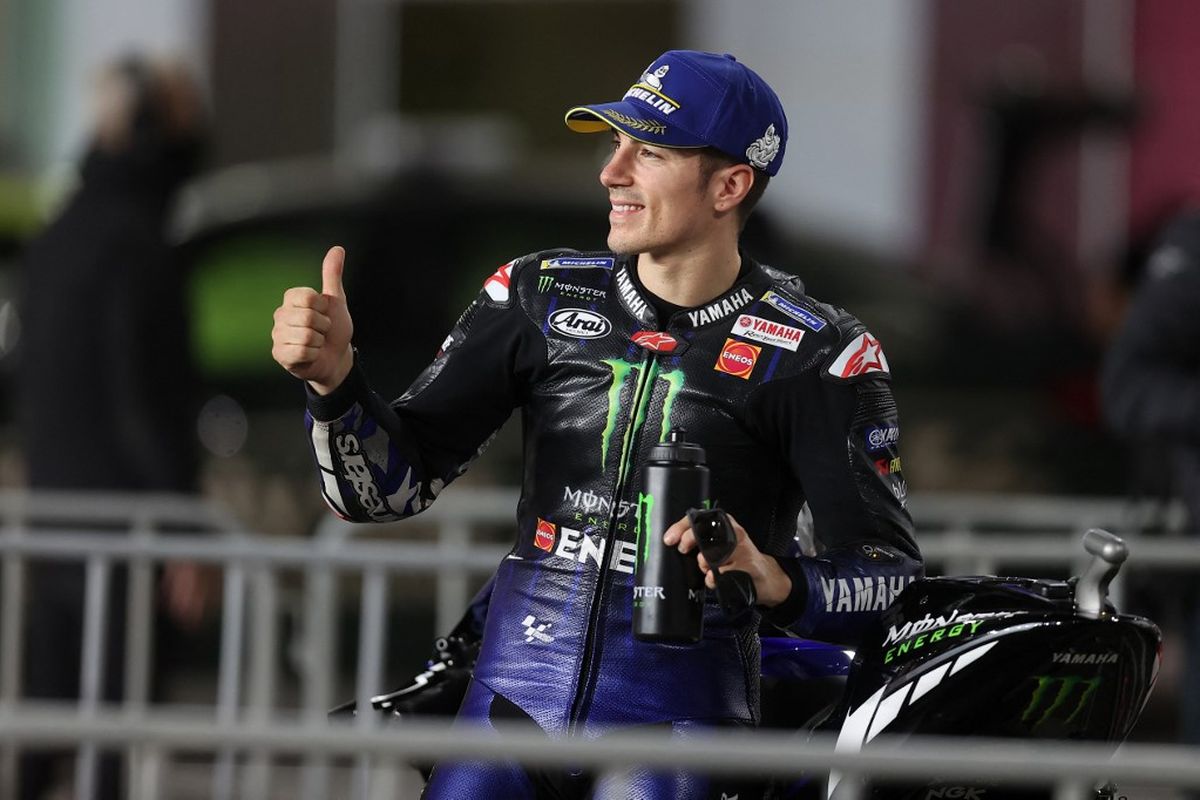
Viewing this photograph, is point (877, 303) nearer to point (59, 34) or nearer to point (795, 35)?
point (795, 35)

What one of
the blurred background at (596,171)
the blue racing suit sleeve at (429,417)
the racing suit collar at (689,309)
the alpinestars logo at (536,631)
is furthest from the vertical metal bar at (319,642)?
the racing suit collar at (689,309)

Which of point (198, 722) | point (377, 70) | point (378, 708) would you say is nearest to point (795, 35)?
point (377, 70)

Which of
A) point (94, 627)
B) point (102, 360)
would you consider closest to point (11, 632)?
point (94, 627)

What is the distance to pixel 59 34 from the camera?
15711 millimetres

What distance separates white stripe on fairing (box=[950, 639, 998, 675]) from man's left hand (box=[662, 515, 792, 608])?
0.28 metres

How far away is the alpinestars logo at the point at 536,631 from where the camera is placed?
155 inches

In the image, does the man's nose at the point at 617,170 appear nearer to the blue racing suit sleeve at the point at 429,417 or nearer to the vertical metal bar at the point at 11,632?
the blue racing suit sleeve at the point at 429,417

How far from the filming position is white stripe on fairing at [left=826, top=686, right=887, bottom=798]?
3795 mm

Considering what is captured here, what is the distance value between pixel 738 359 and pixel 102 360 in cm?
385

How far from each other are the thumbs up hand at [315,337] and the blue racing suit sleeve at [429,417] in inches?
1.5

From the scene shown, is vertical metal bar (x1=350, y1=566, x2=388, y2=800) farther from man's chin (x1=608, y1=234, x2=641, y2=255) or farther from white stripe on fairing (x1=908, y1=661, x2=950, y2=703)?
white stripe on fairing (x1=908, y1=661, x2=950, y2=703)

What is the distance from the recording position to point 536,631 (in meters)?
3.95

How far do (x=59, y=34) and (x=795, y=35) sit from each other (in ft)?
15.3

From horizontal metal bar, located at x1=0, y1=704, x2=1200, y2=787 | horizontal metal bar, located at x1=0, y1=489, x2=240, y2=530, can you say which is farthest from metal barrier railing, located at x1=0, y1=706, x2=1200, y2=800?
horizontal metal bar, located at x1=0, y1=489, x2=240, y2=530
